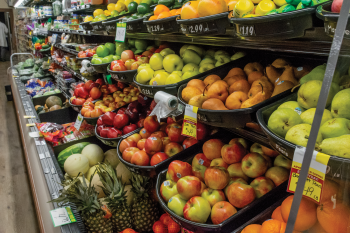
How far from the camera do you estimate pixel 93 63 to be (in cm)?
268

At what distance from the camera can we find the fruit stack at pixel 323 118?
603 mm

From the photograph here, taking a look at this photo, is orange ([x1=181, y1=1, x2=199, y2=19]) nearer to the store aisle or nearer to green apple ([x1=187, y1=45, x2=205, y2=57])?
green apple ([x1=187, y1=45, x2=205, y2=57])

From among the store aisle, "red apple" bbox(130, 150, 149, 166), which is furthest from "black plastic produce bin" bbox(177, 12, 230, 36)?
the store aisle

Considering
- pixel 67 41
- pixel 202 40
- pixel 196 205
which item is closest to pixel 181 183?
pixel 196 205

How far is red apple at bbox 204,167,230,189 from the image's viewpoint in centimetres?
120

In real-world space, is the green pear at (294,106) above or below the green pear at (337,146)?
above

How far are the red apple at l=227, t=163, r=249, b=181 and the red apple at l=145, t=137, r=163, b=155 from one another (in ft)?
1.72

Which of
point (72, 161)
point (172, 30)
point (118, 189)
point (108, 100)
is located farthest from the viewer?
point (108, 100)

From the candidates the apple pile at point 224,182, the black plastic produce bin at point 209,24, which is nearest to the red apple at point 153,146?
the apple pile at point 224,182

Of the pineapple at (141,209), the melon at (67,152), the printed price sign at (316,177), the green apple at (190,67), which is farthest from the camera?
the melon at (67,152)

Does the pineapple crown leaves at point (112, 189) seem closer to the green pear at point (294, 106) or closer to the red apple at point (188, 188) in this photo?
the red apple at point (188, 188)

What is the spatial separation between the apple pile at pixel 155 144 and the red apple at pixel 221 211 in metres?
0.52

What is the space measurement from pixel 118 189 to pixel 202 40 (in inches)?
44.0

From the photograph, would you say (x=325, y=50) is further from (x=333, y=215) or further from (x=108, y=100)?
(x=108, y=100)
